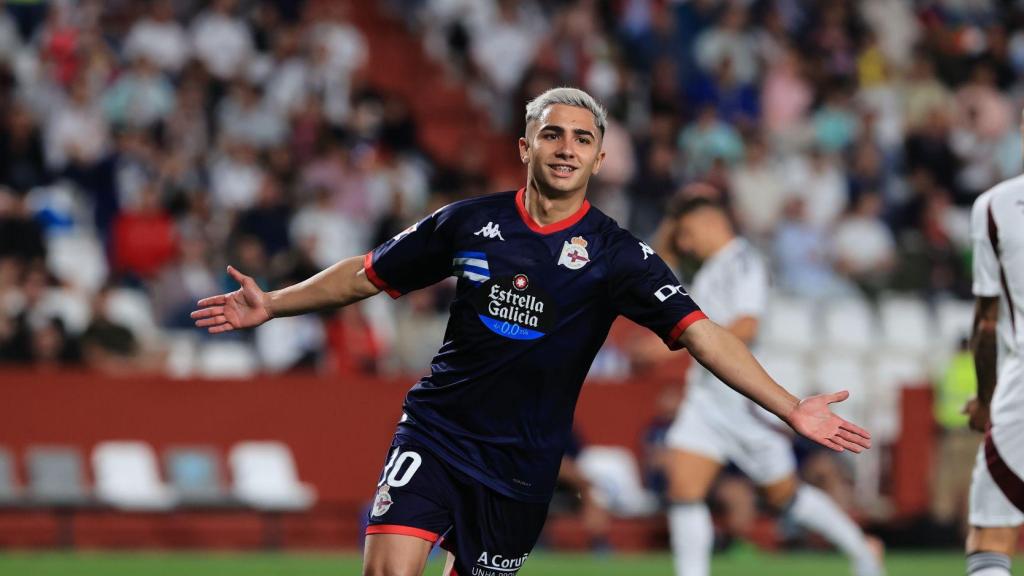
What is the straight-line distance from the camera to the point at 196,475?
1463 centimetres

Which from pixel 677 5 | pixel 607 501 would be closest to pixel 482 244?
pixel 607 501

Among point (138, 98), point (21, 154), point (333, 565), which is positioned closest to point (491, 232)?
point (333, 565)

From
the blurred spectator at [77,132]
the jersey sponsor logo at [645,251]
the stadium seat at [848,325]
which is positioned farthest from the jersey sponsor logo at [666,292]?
the blurred spectator at [77,132]

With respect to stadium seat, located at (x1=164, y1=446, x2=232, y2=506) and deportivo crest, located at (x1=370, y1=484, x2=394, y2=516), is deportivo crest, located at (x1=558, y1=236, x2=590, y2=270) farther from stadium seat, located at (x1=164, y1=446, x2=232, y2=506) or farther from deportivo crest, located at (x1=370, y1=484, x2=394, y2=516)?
stadium seat, located at (x1=164, y1=446, x2=232, y2=506)

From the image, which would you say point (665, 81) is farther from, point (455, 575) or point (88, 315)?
point (455, 575)

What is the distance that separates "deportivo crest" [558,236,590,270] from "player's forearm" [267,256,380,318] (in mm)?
805

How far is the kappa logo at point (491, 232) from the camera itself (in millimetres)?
6535

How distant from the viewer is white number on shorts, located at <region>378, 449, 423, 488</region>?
6.55 metres

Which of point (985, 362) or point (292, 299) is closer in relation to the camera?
point (292, 299)

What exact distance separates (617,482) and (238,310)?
833cm

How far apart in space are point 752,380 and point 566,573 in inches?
275

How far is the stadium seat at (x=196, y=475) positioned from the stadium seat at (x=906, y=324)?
6973 millimetres

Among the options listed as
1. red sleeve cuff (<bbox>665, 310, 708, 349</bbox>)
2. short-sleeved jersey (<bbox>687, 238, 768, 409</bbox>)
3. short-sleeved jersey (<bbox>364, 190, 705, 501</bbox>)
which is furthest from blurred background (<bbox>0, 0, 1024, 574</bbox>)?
red sleeve cuff (<bbox>665, 310, 708, 349</bbox>)

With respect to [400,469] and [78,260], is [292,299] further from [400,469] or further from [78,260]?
[78,260]
